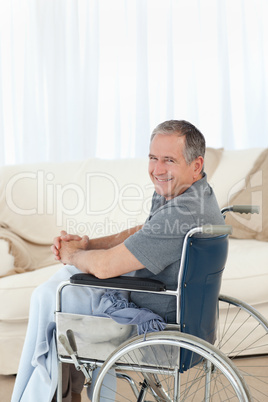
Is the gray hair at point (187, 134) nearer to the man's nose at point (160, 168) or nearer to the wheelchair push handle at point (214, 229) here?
the man's nose at point (160, 168)

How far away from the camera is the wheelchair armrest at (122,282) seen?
4.51 feet

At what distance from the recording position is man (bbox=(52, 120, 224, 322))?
4.70ft

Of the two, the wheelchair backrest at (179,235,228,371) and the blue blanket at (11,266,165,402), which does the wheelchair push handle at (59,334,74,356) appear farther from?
the wheelchair backrest at (179,235,228,371)

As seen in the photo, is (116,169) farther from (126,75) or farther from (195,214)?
(195,214)

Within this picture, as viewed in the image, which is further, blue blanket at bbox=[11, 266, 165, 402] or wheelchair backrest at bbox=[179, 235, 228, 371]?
blue blanket at bbox=[11, 266, 165, 402]

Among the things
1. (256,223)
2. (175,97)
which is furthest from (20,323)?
(175,97)

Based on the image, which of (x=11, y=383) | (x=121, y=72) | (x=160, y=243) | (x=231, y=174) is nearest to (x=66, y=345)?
(x=160, y=243)

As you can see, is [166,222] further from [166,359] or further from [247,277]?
[247,277]

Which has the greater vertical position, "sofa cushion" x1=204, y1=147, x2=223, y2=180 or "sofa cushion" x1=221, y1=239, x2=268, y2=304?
"sofa cushion" x1=204, y1=147, x2=223, y2=180

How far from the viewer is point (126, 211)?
9.78 ft

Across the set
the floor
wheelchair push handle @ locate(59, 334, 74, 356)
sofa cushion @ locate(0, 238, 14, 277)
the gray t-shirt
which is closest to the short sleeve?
the gray t-shirt

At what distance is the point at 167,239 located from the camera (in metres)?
1.42

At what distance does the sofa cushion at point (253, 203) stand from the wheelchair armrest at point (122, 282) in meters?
1.58

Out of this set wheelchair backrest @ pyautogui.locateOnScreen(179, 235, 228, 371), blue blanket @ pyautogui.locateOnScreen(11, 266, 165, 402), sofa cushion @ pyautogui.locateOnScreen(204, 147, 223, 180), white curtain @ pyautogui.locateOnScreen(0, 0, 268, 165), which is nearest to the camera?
wheelchair backrest @ pyautogui.locateOnScreen(179, 235, 228, 371)
